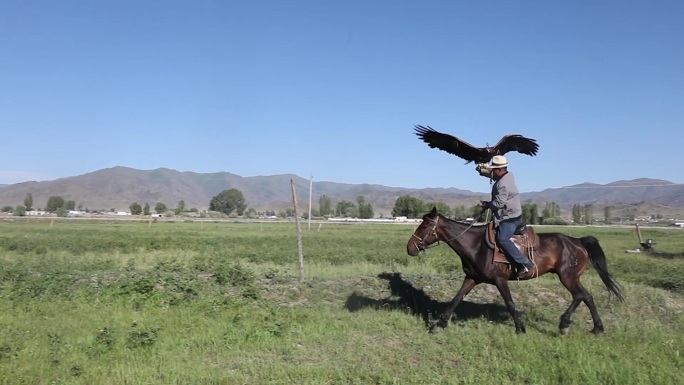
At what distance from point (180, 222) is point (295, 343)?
63.4m

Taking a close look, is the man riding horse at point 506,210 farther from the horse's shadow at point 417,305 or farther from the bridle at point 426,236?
the horse's shadow at point 417,305

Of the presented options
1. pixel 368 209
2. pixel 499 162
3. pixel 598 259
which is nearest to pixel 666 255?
pixel 598 259

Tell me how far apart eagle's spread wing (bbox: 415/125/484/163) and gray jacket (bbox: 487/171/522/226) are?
1005 millimetres

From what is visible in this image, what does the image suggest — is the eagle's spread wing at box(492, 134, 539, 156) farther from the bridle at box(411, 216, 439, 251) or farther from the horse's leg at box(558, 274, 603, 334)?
the horse's leg at box(558, 274, 603, 334)

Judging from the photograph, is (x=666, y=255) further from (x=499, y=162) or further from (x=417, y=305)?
(x=499, y=162)

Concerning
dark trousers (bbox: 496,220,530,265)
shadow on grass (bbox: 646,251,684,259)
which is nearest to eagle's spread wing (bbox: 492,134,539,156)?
dark trousers (bbox: 496,220,530,265)

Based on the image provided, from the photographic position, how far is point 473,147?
1134 centimetres

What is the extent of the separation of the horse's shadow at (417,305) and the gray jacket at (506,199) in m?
2.40

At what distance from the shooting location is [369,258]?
22.5 m

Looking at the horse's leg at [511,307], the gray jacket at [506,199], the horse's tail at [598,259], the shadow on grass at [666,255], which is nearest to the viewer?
the horse's leg at [511,307]

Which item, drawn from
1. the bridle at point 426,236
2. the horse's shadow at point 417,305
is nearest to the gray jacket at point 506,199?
the bridle at point 426,236

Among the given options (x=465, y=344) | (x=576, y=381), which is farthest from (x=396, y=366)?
(x=576, y=381)

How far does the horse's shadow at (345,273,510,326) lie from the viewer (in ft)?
39.2

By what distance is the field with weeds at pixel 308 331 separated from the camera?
768 cm
